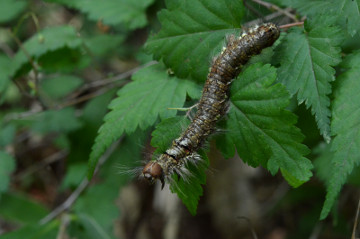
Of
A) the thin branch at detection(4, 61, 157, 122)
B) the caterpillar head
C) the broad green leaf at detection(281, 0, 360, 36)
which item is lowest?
the thin branch at detection(4, 61, 157, 122)

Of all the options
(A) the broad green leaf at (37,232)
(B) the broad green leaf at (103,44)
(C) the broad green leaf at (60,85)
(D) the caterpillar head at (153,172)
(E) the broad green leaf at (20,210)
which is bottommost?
(E) the broad green leaf at (20,210)

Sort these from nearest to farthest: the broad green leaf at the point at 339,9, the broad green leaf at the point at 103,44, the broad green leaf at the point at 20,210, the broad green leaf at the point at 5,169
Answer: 1. the broad green leaf at the point at 339,9
2. the broad green leaf at the point at 5,169
3. the broad green leaf at the point at 103,44
4. the broad green leaf at the point at 20,210

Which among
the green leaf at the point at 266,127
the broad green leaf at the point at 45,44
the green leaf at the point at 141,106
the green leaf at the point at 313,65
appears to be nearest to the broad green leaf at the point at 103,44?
the broad green leaf at the point at 45,44

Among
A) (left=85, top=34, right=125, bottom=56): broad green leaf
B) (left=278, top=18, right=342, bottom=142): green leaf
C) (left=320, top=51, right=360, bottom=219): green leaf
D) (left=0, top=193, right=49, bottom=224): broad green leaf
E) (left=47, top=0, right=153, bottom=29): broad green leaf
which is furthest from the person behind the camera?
(left=0, top=193, right=49, bottom=224): broad green leaf

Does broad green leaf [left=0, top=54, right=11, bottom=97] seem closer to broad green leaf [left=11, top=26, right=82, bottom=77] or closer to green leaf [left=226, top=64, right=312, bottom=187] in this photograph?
broad green leaf [left=11, top=26, right=82, bottom=77]

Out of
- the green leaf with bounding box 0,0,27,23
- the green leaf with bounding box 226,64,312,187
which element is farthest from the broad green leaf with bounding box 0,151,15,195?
the green leaf with bounding box 226,64,312,187

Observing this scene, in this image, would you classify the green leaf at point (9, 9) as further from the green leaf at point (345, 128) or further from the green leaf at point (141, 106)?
the green leaf at point (345, 128)

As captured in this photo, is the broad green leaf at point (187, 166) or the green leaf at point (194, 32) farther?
the green leaf at point (194, 32)
